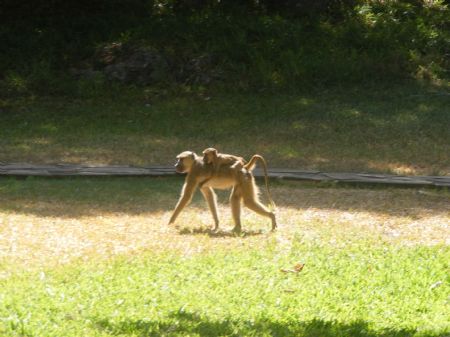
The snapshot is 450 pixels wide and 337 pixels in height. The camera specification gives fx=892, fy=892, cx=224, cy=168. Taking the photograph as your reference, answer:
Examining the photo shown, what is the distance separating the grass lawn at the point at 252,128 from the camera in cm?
1462

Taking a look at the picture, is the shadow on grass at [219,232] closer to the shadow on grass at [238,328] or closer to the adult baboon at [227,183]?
the adult baboon at [227,183]

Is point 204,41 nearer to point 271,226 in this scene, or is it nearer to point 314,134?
point 314,134

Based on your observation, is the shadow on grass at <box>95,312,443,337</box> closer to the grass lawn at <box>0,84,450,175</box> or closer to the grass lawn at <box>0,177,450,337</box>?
the grass lawn at <box>0,177,450,337</box>

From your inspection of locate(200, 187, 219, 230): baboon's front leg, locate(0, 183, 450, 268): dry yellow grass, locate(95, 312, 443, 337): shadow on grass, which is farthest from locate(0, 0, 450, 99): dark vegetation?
locate(95, 312, 443, 337): shadow on grass

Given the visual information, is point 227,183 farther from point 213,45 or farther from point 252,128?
point 213,45

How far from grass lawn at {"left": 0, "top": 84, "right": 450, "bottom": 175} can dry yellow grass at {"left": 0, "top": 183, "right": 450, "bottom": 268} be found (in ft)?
7.42

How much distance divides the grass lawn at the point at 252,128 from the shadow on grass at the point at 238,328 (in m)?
7.27

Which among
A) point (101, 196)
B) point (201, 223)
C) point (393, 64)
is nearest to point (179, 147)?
point (101, 196)

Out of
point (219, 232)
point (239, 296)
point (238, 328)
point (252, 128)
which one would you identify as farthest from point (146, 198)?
point (238, 328)

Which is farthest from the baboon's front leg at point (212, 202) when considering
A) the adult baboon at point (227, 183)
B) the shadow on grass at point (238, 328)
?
the shadow on grass at point (238, 328)

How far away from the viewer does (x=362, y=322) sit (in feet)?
23.1

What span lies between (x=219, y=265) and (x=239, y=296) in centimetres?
106

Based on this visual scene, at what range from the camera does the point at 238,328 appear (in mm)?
6738

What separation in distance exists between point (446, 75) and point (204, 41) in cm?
548
